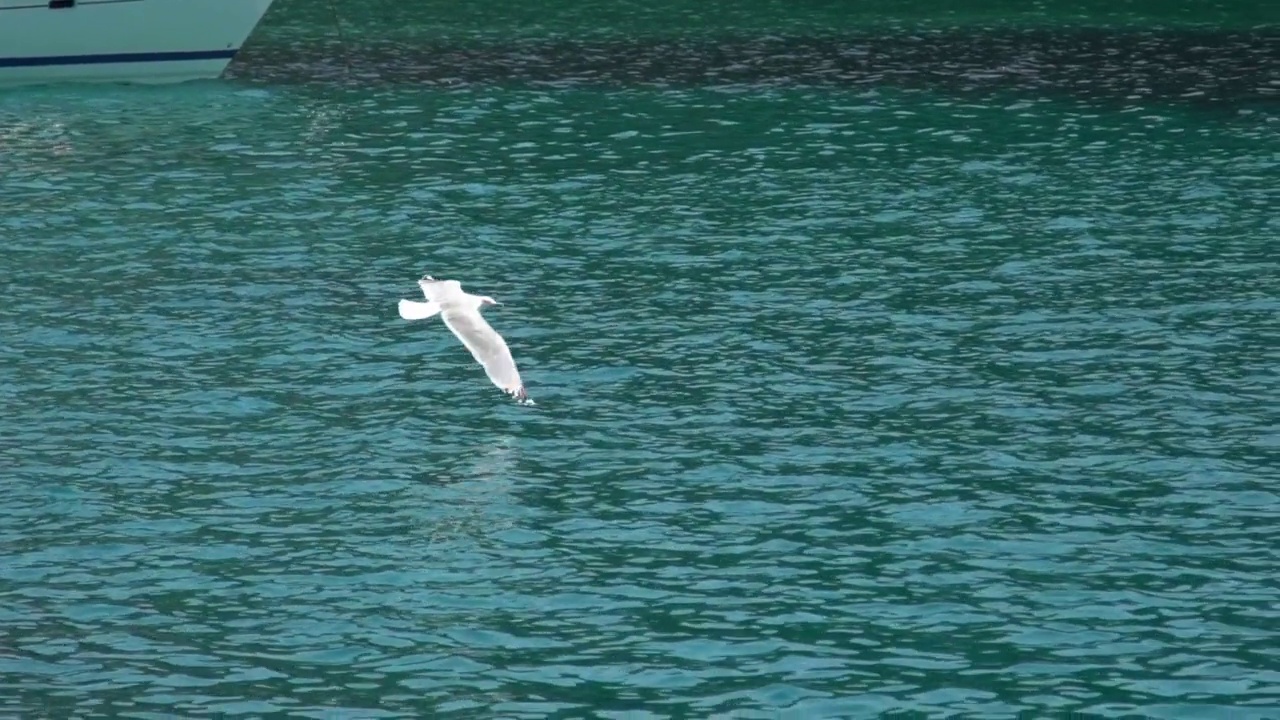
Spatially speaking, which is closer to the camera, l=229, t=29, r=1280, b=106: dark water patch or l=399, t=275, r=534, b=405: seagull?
l=399, t=275, r=534, b=405: seagull

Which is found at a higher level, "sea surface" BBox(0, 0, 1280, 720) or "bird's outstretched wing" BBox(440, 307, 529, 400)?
"bird's outstretched wing" BBox(440, 307, 529, 400)

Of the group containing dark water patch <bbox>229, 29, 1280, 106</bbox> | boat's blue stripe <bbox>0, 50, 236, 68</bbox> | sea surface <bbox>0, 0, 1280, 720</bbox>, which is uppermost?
boat's blue stripe <bbox>0, 50, 236, 68</bbox>

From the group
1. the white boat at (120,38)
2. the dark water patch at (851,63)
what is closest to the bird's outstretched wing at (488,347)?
the dark water patch at (851,63)

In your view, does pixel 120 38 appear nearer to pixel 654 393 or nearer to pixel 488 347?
pixel 654 393

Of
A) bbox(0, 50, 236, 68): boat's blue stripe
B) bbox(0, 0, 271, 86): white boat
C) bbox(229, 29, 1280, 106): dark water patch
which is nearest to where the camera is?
bbox(229, 29, 1280, 106): dark water patch

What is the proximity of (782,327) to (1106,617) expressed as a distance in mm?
12127

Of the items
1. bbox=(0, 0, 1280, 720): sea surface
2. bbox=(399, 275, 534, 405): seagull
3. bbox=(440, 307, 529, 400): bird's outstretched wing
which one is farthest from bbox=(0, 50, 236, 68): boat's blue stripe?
bbox=(440, 307, 529, 400): bird's outstretched wing

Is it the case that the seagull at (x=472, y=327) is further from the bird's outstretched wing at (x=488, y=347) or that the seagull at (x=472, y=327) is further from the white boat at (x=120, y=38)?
the white boat at (x=120, y=38)

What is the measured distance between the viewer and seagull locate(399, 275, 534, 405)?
87.5ft

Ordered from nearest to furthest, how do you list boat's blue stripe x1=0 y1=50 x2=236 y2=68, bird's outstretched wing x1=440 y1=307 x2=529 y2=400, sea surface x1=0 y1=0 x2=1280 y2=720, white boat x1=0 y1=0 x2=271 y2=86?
sea surface x1=0 y1=0 x2=1280 y2=720, bird's outstretched wing x1=440 y1=307 x2=529 y2=400, white boat x1=0 y1=0 x2=271 y2=86, boat's blue stripe x1=0 y1=50 x2=236 y2=68

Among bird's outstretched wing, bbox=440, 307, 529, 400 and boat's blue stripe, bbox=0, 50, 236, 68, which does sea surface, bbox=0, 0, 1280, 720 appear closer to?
boat's blue stripe, bbox=0, 50, 236, 68

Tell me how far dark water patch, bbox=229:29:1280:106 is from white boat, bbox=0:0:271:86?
1.42 meters

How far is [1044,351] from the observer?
3238 cm

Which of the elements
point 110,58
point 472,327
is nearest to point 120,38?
point 110,58
